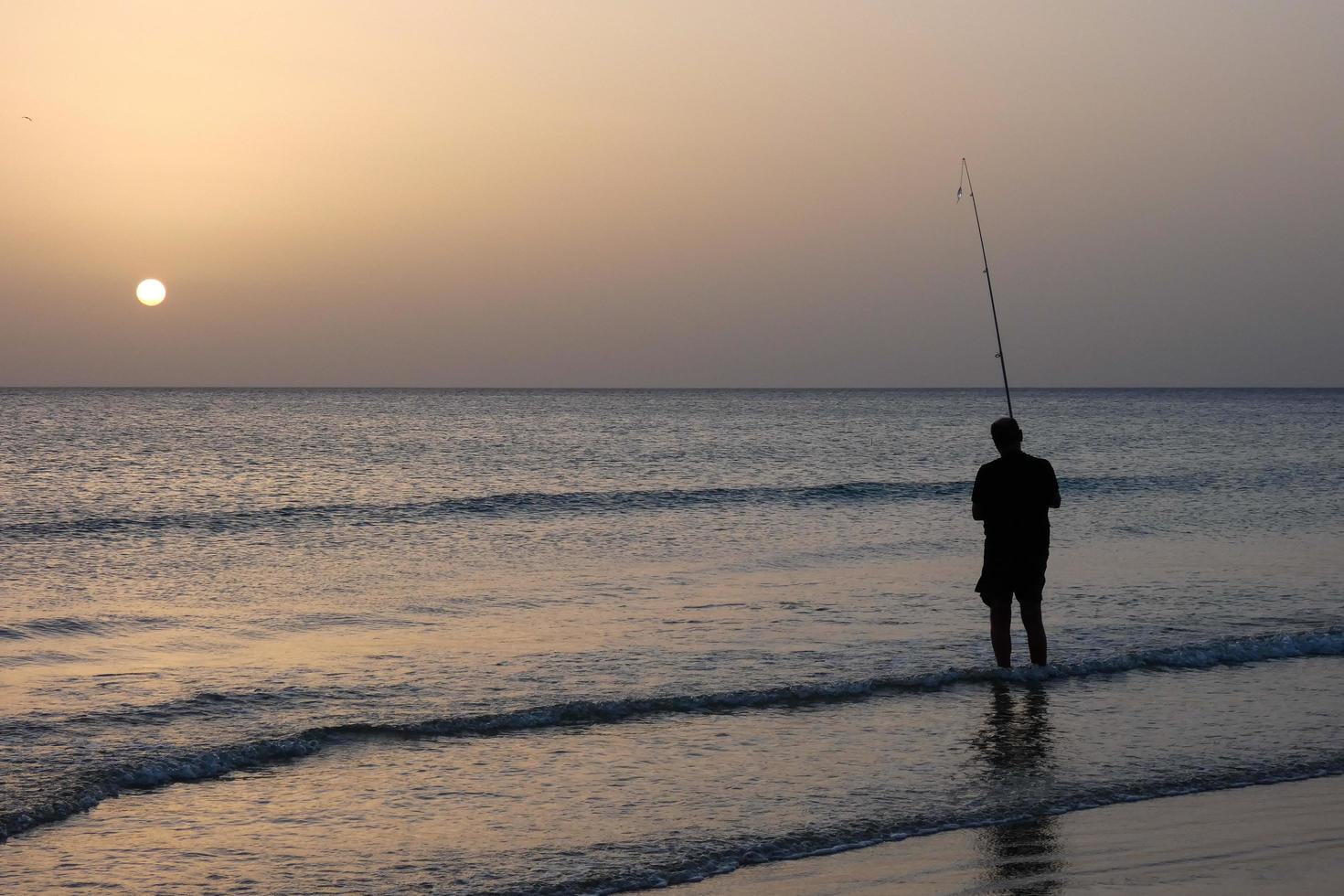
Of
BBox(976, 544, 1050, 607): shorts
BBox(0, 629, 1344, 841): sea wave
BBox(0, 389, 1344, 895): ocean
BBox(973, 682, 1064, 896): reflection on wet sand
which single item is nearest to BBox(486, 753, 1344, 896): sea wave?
BBox(0, 389, 1344, 895): ocean

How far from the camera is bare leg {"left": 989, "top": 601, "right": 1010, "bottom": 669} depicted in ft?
24.6

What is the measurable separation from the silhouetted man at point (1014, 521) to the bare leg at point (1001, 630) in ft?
0.03

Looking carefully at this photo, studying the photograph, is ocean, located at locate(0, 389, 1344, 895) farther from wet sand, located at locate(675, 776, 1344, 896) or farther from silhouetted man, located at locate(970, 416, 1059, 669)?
silhouetted man, located at locate(970, 416, 1059, 669)

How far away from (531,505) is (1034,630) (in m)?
15.0

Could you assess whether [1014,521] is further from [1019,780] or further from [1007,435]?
[1019,780]

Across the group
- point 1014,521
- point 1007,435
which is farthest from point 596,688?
point 1007,435

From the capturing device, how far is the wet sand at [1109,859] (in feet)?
13.9

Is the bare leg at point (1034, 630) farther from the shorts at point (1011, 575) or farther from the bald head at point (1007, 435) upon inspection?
the bald head at point (1007, 435)

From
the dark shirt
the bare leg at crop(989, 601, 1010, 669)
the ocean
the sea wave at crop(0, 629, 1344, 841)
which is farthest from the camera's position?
the bare leg at crop(989, 601, 1010, 669)

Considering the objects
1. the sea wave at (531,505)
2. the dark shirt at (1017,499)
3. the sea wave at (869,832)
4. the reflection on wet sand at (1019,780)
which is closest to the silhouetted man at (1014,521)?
the dark shirt at (1017,499)

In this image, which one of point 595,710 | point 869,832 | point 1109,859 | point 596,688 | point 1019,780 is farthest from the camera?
point 596,688

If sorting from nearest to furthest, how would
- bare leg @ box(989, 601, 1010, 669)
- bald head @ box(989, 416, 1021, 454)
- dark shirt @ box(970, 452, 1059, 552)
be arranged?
bald head @ box(989, 416, 1021, 454) → dark shirt @ box(970, 452, 1059, 552) → bare leg @ box(989, 601, 1010, 669)

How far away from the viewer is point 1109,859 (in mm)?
4531

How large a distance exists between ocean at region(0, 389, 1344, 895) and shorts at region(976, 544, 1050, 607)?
0.55 meters
